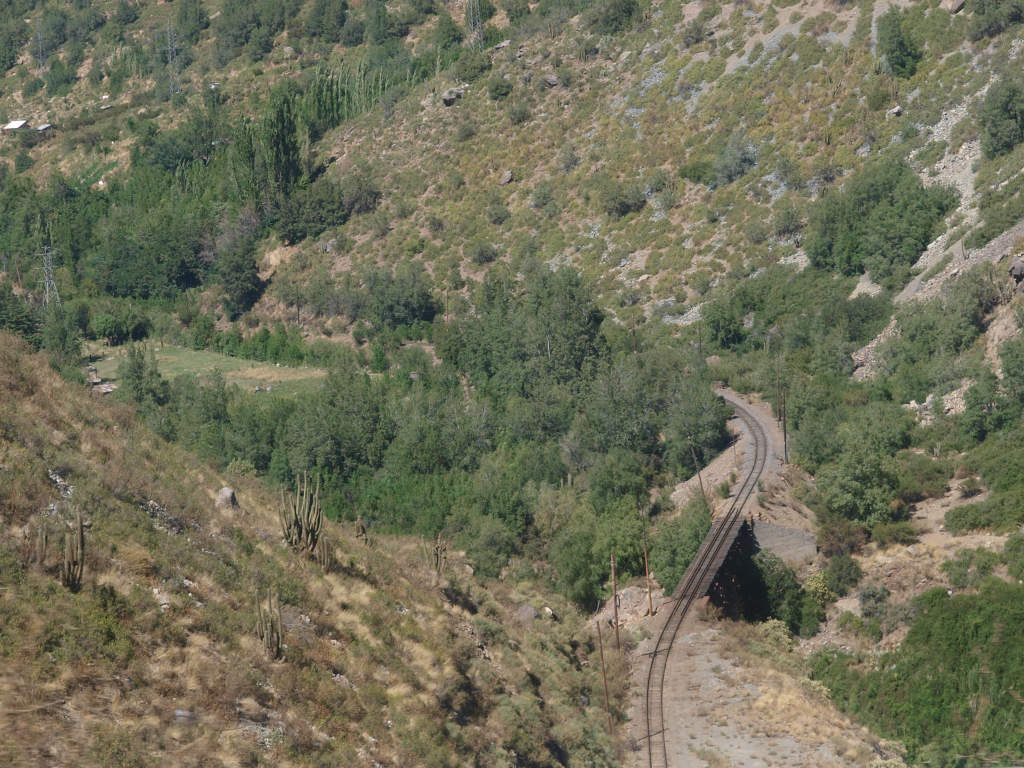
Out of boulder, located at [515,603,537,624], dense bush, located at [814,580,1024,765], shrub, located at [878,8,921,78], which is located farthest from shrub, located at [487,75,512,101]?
dense bush, located at [814,580,1024,765]

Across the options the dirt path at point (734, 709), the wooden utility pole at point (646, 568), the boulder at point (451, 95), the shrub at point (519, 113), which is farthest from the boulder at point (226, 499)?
the boulder at point (451, 95)

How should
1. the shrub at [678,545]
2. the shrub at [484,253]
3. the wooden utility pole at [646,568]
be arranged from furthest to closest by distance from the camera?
the shrub at [484,253] < the shrub at [678,545] < the wooden utility pole at [646,568]

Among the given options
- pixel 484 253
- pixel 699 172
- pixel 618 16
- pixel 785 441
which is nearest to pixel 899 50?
pixel 699 172

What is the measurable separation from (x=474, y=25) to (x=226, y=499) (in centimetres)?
12028

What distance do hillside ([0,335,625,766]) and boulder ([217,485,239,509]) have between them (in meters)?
0.53

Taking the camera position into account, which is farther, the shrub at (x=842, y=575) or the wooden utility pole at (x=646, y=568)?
the shrub at (x=842, y=575)

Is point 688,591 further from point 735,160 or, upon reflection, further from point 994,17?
point 994,17

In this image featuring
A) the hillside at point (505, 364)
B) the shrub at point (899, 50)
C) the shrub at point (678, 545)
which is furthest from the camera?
the shrub at point (899, 50)

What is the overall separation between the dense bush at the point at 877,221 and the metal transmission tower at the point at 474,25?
207 ft

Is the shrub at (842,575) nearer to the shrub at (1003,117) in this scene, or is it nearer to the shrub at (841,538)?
the shrub at (841,538)

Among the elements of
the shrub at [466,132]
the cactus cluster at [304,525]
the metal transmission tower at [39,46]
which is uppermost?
the metal transmission tower at [39,46]

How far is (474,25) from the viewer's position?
475ft

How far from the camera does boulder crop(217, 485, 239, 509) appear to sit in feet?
116

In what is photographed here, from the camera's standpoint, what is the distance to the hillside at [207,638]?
2294 centimetres
